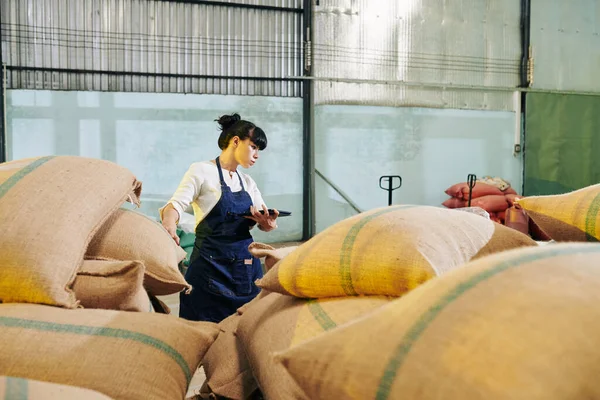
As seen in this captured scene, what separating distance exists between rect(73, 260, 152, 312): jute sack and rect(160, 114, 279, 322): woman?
115cm

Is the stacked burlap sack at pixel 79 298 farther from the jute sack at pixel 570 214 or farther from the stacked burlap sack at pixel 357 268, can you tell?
the jute sack at pixel 570 214

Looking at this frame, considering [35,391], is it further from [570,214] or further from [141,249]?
[570,214]

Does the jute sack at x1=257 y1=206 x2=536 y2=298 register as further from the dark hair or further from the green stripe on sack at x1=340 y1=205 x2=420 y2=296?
the dark hair

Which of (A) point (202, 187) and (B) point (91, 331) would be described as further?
(A) point (202, 187)

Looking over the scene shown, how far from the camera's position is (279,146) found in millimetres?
6137

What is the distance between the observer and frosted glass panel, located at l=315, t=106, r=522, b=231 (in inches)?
247

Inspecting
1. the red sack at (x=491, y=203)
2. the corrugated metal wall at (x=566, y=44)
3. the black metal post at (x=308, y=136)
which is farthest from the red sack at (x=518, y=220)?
the corrugated metal wall at (x=566, y=44)

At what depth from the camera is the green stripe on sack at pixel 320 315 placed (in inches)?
43.4

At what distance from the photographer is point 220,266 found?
2.62 metres

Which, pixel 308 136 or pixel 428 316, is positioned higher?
pixel 308 136

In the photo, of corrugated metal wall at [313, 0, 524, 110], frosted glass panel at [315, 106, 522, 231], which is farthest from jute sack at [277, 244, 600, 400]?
corrugated metal wall at [313, 0, 524, 110]

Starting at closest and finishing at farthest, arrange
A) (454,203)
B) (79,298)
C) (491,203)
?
(79,298), (491,203), (454,203)

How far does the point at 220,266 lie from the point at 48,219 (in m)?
1.35

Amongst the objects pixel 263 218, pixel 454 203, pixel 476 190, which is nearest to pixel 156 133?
pixel 454 203
